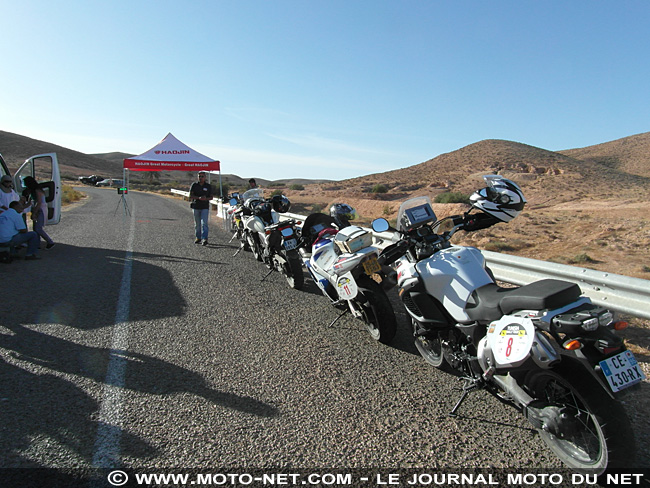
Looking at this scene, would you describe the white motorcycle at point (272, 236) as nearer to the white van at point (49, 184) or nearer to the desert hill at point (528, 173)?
the white van at point (49, 184)

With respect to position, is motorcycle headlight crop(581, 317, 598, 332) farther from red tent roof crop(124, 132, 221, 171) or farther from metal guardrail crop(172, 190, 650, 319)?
red tent roof crop(124, 132, 221, 171)

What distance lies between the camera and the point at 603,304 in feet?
13.2

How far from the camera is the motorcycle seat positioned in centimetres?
237

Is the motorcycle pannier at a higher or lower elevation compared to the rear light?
higher

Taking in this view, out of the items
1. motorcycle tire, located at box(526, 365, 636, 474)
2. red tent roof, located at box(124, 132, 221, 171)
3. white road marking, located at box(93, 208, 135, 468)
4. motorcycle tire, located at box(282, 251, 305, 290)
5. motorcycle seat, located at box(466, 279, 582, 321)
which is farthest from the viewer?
red tent roof, located at box(124, 132, 221, 171)

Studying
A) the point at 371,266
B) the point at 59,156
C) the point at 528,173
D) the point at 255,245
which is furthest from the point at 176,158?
the point at 59,156

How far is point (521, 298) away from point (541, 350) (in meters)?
0.34

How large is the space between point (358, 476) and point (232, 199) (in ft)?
27.2

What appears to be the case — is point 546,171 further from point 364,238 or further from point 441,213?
point 364,238

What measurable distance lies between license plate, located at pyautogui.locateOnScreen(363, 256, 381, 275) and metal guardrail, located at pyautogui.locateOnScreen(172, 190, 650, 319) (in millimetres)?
Answer: 1942

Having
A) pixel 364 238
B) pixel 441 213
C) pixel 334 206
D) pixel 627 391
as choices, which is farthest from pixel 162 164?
pixel 627 391

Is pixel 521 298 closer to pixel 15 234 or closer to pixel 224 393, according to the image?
pixel 224 393

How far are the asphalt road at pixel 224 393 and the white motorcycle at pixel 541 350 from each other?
1.14ft

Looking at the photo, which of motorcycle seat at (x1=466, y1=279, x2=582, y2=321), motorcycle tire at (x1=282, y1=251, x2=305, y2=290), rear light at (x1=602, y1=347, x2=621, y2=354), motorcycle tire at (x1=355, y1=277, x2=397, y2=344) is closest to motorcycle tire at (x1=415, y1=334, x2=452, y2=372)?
motorcycle tire at (x1=355, y1=277, x2=397, y2=344)
